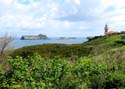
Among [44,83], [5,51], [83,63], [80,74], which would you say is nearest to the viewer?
[44,83]

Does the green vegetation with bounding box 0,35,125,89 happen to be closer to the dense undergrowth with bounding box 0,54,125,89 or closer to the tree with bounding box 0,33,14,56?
the dense undergrowth with bounding box 0,54,125,89

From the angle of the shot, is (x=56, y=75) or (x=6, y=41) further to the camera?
(x=6, y=41)

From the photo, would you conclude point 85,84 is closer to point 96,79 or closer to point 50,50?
point 96,79

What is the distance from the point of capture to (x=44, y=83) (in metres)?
10.6

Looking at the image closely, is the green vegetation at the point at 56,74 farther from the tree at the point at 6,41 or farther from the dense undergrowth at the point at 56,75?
the tree at the point at 6,41

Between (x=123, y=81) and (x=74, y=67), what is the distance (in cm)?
153

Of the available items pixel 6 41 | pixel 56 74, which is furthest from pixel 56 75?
pixel 6 41

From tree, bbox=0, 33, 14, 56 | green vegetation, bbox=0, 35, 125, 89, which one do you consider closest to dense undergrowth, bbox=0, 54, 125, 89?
green vegetation, bbox=0, 35, 125, 89

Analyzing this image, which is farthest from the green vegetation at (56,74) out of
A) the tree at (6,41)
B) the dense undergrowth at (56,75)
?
the tree at (6,41)

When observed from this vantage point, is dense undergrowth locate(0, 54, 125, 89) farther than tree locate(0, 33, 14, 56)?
No

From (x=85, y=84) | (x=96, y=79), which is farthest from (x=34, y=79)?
(x=96, y=79)

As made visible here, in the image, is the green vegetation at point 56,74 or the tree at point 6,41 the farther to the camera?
the tree at point 6,41

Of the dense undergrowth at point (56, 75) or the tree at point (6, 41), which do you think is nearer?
the dense undergrowth at point (56, 75)

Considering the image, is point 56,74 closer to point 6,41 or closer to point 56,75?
point 56,75
